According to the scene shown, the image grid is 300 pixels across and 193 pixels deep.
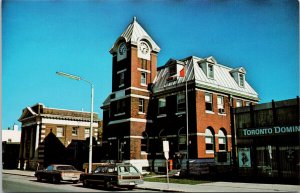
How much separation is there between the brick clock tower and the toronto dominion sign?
37.4 ft

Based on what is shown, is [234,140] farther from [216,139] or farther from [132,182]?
[132,182]

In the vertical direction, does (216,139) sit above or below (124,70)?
below

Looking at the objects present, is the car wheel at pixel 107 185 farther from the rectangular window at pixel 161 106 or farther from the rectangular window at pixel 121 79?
→ the rectangular window at pixel 121 79

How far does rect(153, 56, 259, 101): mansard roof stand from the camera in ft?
103

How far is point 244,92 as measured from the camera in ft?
119

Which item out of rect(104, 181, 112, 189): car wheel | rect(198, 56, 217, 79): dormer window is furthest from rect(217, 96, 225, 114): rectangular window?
rect(104, 181, 112, 189): car wheel

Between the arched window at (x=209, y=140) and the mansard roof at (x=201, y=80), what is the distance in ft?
13.5

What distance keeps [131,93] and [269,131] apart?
1437 cm

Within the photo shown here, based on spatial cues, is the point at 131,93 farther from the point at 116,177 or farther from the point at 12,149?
the point at 12,149

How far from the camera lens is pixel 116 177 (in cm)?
1866

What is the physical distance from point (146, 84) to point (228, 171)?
41.8 feet

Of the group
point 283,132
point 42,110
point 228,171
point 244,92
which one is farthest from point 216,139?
point 42,110

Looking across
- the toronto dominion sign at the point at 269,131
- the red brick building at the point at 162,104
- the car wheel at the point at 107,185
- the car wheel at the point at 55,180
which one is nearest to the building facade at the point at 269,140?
the toronto dominion sign at the point at 269,131

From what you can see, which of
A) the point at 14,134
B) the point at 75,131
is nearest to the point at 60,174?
the point at 75,131
